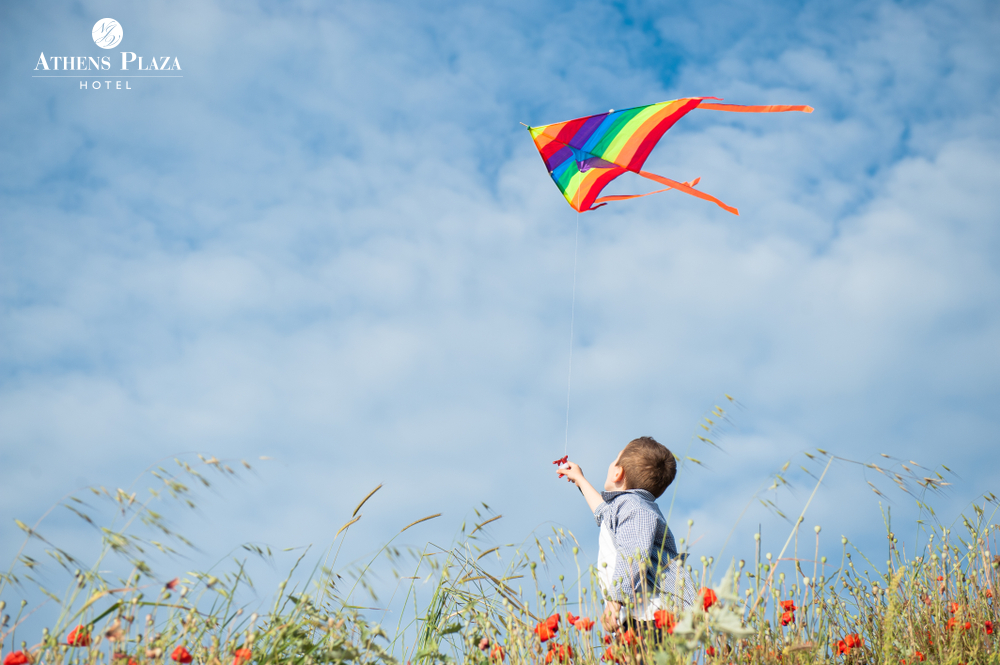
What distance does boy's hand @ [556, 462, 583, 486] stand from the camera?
144 inches

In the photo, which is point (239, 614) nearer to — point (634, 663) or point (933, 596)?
point (634, 663)

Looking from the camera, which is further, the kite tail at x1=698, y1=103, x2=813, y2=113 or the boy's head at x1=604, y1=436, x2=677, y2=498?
the kite tail at x1=698, y1=103, x2=813, y2=113

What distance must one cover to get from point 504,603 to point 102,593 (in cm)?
137

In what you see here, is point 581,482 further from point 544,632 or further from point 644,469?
point 544,632

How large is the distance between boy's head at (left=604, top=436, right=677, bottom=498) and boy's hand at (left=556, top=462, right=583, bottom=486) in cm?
16

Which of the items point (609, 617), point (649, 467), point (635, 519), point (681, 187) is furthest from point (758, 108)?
point (609, 617)

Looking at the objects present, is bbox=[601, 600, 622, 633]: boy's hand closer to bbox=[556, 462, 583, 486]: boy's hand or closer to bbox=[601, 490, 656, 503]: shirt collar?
bbox=[601, 490, 656, 503]: shirt collar

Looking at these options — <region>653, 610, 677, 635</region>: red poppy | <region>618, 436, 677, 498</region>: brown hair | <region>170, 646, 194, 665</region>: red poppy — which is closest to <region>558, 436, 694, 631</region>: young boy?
<region>618, 436, 677, 498</region>: brown hair

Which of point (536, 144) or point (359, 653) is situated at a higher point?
point (536, 144)

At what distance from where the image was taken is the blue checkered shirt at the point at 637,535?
2988mm

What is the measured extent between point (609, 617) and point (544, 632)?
0.26m

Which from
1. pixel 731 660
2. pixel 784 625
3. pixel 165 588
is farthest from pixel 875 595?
pixel 165 588

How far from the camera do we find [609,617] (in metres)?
2.34

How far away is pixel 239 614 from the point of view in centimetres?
219
